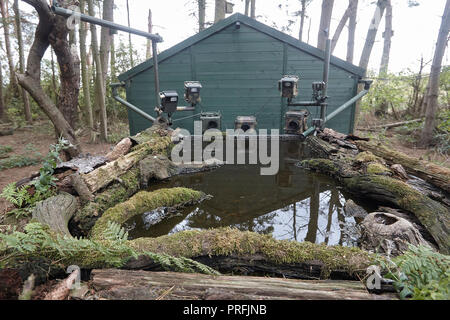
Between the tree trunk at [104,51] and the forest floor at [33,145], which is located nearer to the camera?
the forest floor at [33,145]

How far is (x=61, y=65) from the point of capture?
5.46 meters

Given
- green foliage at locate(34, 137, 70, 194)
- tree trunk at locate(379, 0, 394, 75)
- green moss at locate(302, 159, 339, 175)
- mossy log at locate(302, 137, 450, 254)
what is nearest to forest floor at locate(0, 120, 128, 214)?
green foliage at locate(34, 137, 70, 194)

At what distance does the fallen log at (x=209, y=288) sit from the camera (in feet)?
4.40

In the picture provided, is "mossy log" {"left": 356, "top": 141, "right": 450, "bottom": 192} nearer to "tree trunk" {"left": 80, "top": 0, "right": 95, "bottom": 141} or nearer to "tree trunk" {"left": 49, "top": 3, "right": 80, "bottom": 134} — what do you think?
"tree trunk" {"left": 49, "top": 3, "right": 80, "bottom": 134}

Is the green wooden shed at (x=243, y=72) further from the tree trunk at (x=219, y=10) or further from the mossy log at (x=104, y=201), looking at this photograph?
the mossy log at (x=104, y=201)

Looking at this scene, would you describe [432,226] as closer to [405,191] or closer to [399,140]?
[405,191]

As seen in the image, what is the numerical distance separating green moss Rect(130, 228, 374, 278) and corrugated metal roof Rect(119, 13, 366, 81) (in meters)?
7.26

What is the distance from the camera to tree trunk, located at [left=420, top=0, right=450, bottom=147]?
7.34m

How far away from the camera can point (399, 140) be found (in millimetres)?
9523

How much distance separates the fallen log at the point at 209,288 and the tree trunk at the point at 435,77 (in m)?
8.83

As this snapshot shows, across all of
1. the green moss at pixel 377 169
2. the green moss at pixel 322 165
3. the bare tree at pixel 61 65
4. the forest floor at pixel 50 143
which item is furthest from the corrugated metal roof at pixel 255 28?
the green moss at pixel 377 169

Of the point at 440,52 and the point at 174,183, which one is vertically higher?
the point at 440,52
